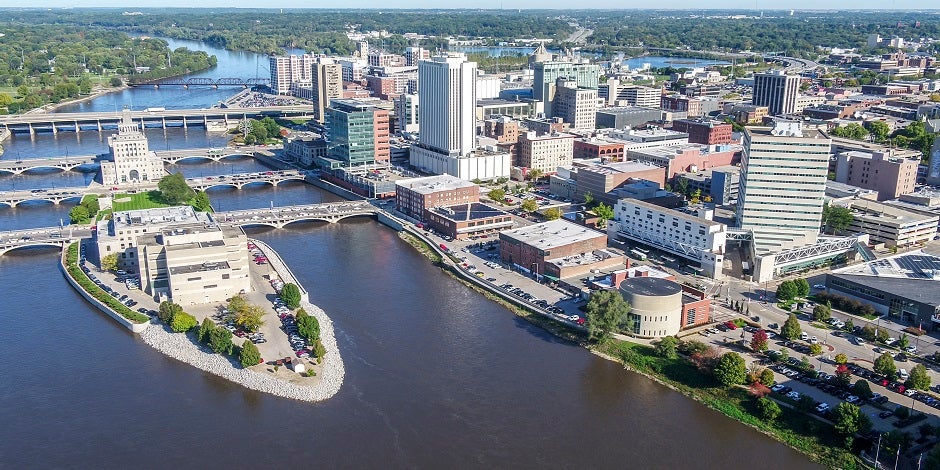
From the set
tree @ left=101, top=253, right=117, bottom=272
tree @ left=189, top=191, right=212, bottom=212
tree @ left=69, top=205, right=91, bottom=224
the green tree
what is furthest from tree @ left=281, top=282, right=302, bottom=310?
the green tree

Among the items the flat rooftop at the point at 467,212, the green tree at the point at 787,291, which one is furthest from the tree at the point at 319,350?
the green tree at the point at 787,291

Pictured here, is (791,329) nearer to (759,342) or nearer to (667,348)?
(759,342)

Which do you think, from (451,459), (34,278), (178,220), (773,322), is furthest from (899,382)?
(34,278)

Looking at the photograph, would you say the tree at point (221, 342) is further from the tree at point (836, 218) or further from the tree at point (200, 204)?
the tree at point (836, 218)

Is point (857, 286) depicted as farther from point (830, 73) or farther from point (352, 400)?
point (830, 73)

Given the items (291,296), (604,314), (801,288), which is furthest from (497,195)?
(604,314)

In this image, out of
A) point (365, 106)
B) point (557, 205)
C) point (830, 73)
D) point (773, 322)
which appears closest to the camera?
point (773, 322)

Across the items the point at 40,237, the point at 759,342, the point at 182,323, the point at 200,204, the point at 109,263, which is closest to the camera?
the point at 759,342
